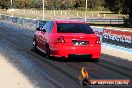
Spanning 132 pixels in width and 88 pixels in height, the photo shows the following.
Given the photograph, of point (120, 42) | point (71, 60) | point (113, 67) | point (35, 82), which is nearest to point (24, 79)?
point (35, 82)

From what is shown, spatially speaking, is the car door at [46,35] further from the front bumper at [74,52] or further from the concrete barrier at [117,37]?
the concrete barrier at [117,37]

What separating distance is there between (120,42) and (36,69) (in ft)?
29.7

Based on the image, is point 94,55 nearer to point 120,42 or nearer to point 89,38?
point 89,38

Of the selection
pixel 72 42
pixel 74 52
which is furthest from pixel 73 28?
pixel 74 52

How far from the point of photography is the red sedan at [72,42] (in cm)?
1553

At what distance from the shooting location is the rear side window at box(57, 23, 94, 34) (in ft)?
52.7

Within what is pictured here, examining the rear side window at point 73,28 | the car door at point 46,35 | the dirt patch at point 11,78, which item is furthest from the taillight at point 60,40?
the dirt patch at point 11,78

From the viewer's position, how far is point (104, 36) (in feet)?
80.2

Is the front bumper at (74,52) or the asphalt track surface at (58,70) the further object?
the front bumper at (74,52)

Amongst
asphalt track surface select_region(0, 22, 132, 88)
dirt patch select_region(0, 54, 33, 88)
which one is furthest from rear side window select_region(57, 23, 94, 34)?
dirt patch select_region(0, 54, 33, 88)

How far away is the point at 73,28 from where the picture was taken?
639 inches

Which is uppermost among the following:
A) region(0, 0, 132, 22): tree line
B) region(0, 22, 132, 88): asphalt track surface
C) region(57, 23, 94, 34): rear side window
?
region(57, 23, 94, 34): rear side window

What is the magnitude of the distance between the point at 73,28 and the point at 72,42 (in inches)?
34.6

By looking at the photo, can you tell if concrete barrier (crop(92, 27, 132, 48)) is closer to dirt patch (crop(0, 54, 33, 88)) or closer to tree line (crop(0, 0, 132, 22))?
dirt patch (crop(0, 54, 33, 88))
